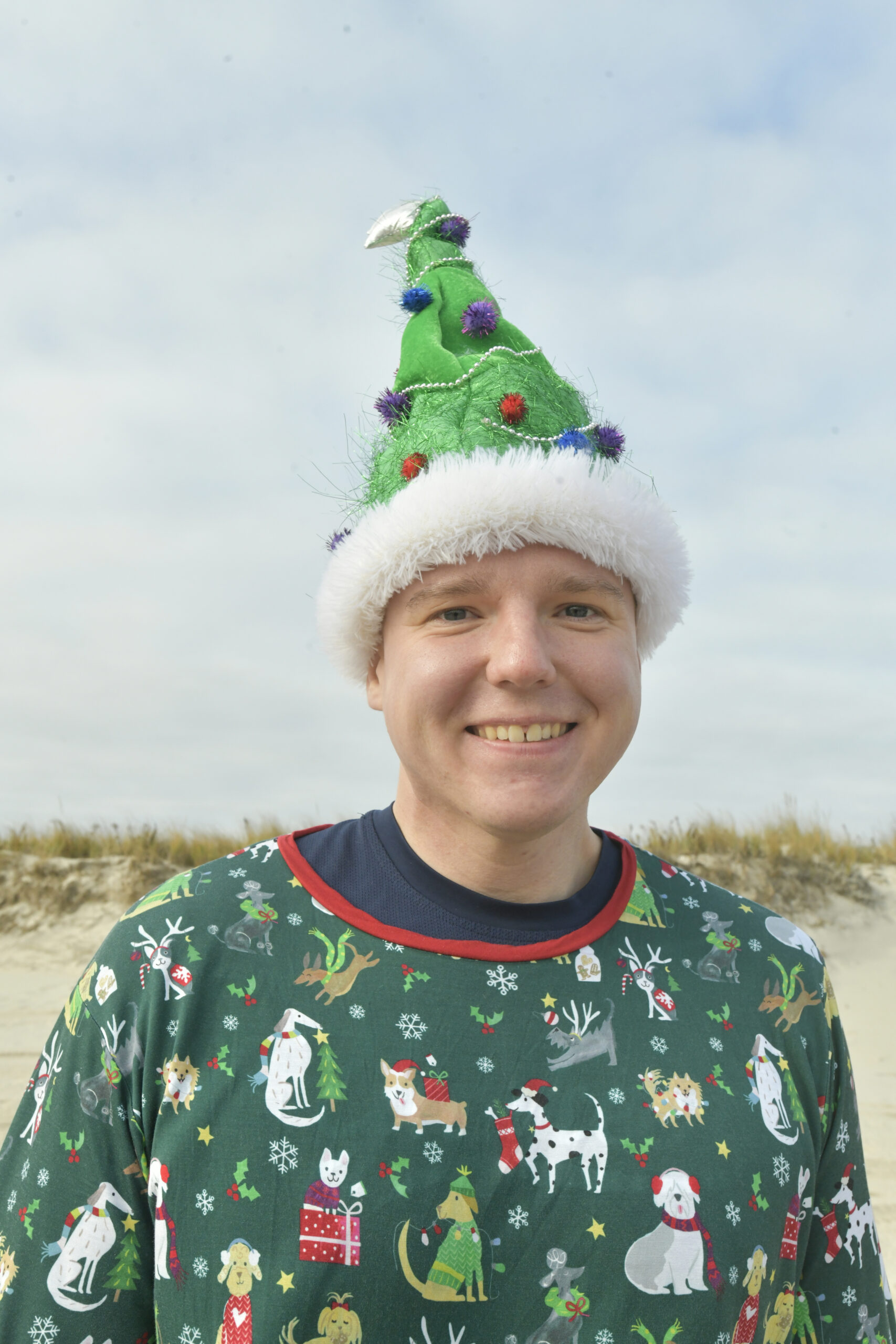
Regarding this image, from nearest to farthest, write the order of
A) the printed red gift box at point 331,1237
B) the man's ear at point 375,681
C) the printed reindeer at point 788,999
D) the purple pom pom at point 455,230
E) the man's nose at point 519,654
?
the printed red gift box at point 331,1237 < the man's nose at point 519,654 < the printed reindeer at point 788,999 < the man's ear at point 375,681 < the purple pom pom at point 455,230

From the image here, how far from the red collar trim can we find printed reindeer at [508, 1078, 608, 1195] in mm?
225

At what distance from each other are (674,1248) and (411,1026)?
56 centimetres

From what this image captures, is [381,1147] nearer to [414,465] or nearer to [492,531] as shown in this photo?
[492,531]

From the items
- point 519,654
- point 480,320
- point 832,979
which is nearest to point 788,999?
point 519,654

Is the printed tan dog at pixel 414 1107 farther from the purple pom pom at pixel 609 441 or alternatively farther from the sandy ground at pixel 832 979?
the sandy ground at pixel 832 979

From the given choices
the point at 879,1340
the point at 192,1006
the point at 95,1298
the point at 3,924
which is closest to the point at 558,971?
the point at 192,1006

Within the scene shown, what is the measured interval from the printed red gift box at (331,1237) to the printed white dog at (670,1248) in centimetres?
45

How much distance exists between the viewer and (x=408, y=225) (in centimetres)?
259

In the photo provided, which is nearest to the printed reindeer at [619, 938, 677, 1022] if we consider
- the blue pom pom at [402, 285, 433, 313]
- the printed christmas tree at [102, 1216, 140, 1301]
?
the printed christmas tree at [102, 1216, 140, 1301]

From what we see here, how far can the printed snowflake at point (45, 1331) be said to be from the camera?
1.62 metres

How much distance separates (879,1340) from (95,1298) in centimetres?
159

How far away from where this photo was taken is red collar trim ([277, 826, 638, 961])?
1.80 metres

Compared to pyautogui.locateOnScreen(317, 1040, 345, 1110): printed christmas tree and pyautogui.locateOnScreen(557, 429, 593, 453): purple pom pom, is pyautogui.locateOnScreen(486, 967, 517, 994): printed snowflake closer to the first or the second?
pyautogui.locateOnScreen(317, 1040, 345, 1110): printed christmas tree

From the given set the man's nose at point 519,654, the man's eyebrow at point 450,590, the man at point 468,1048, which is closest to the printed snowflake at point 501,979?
the man at point 468,1048
